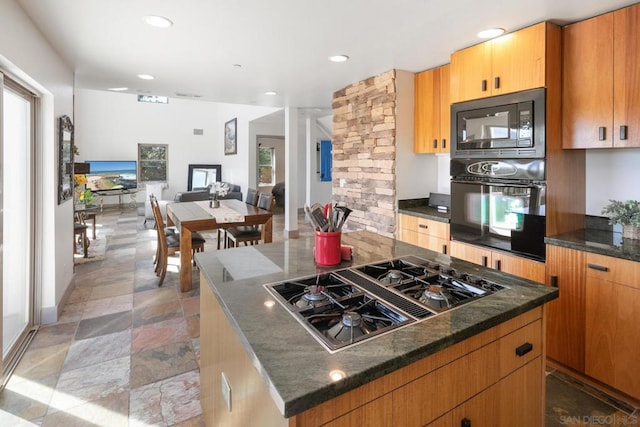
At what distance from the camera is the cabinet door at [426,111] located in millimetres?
3316

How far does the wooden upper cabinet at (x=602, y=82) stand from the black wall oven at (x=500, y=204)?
336 mm

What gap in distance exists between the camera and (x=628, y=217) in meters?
2.07

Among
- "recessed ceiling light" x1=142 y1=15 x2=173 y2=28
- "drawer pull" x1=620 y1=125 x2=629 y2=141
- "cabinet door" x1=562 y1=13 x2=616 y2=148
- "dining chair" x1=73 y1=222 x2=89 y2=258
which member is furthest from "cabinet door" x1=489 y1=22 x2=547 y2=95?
"dining chair" x1=73 y1=222 x2=89 y2=258

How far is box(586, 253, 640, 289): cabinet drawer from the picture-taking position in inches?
72.1

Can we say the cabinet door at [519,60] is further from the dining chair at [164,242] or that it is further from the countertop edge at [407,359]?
the dining chair at [164,242]

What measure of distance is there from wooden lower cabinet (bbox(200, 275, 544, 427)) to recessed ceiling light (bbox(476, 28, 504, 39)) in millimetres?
1986

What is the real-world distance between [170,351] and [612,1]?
3.50 meters

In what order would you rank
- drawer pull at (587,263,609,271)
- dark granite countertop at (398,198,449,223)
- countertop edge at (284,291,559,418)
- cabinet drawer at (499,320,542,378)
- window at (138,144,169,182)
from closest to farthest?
1. countertop edge at (284,291,559,418)
2. cabinet drawer at (499,320,542,378)
3. drawer pull at (587,263,609,271)
4. dark granite countertop at (398,198,449,223)
5. window at (138,144,169,182)

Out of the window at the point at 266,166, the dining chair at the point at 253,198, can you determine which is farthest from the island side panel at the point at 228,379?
the window at the point at 266,166

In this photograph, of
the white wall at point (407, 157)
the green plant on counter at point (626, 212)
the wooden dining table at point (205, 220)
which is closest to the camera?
the green plant on counter at point (626, 212)

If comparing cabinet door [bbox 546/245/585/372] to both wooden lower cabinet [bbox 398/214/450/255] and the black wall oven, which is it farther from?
wooden lower cabinet [bbox 398/214/450/255]

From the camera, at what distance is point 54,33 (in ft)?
8.25

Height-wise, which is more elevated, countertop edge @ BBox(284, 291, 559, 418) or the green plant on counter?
the green plant on counter

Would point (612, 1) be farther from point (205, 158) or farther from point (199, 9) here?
point (205, 158)
